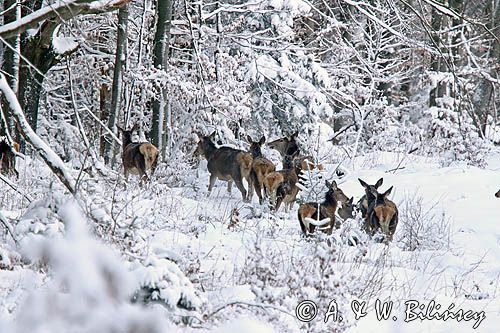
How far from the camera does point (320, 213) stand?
32.4 ft

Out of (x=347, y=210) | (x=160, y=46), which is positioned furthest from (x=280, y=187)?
(x=160, y=46)

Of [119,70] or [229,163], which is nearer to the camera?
[229,163]

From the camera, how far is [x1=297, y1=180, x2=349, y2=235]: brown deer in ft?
31.1

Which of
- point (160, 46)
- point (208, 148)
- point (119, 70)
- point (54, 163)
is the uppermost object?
point (160, 46)

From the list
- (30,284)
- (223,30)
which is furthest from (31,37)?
(30,284)

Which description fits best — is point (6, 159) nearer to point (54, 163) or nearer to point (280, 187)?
point (280, 187)

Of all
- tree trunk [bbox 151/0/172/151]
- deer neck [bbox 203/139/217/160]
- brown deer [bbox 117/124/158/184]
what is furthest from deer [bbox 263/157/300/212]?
tree trunk [bbox 151/0/172/151]

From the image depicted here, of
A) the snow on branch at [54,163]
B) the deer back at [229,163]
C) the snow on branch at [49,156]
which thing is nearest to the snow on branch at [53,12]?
the snow on branch at [54,163]

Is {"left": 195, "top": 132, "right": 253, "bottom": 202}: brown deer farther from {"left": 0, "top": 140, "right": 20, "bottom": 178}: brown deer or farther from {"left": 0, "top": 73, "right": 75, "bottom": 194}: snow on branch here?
{"left": 0, "top": 73, "right": 75, "bottom": 194}: snow on branch

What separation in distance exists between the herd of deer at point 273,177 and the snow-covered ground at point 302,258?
0.36 meters

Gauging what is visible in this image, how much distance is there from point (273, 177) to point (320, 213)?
3.42 m

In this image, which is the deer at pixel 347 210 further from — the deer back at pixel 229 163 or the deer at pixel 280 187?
the deer back at pixel 229 163

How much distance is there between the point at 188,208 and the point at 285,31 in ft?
30.1

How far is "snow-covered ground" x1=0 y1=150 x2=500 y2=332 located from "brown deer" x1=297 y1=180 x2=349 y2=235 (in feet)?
0.90
